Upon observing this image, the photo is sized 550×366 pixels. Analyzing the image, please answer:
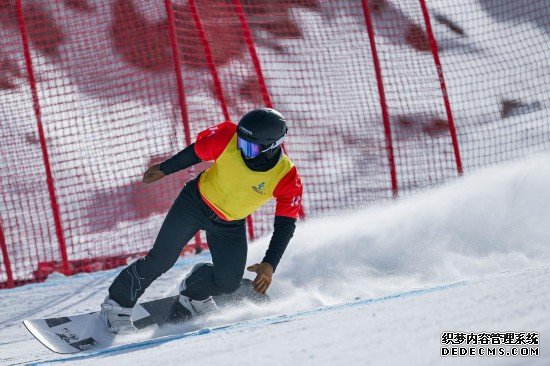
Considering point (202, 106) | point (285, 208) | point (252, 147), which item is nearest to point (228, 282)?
point (285, 208)

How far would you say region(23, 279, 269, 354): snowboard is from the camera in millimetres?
5434

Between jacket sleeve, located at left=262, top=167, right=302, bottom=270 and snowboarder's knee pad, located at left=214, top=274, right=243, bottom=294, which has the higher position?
jacket sleeve, located at left=262, top=167, right=302, bottom=270

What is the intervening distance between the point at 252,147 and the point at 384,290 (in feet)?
5.92

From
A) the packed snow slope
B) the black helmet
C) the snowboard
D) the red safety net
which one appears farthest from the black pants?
the red safety net

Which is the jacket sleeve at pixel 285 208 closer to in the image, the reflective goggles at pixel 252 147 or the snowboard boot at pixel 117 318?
the reflective goggles at pixel 252 147

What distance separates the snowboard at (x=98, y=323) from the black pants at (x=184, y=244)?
0.79ft

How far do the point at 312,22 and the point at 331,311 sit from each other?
28.7 feet

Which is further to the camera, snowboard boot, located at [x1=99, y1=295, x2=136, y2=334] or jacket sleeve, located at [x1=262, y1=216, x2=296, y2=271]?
snowboard boot, located at [x1=99, y1=295, x2=136, y2=334]

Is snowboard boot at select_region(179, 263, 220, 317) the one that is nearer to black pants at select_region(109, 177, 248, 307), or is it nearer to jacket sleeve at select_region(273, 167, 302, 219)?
black pants at select_region(109, 177, 248, 307)

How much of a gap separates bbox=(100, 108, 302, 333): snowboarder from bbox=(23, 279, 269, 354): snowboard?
11cm

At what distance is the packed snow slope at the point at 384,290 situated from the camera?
12.9 ft

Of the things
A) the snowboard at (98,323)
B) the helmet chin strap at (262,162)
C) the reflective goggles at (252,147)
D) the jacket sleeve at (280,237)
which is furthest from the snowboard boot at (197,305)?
the reflective goggles at (252,147)

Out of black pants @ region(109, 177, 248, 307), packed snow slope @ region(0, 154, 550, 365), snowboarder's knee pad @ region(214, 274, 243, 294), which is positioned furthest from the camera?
snowboarder's knee pad @ region(214, 274, 243, 294)

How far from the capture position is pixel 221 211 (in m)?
5.62
